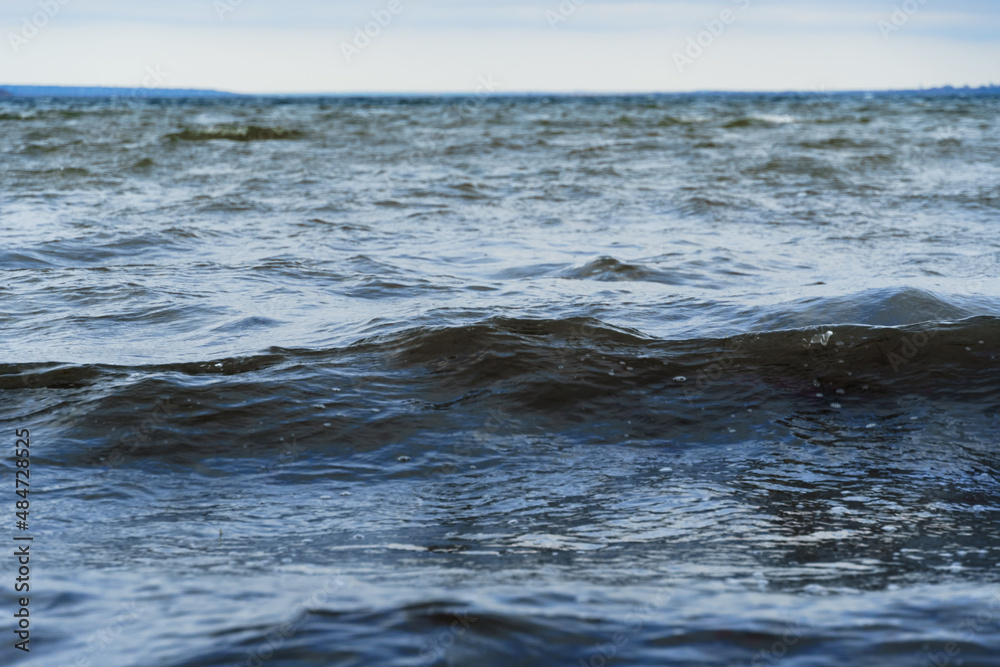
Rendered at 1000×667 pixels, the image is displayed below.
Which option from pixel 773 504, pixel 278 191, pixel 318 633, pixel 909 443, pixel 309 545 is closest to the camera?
pixel 318 633

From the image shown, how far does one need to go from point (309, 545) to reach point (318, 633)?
0.78 m

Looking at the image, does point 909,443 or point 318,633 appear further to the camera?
point 909,443

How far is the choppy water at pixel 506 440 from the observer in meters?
2.55

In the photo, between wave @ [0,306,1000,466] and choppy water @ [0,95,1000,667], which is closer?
choppy water @ [0,95,1000,667]

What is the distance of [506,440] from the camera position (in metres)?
4.33

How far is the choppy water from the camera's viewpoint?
2549 mm

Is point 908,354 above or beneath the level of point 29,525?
above

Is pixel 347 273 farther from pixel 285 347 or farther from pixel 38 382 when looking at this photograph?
pixel 38 382

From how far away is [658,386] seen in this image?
498 centimetres

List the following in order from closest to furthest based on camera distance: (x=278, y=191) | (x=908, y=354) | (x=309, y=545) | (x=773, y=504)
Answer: (x=309, y=545), (x=773, y=504), (x=908, y=354), (x=278, y=191)

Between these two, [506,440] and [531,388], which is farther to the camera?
[531,388]

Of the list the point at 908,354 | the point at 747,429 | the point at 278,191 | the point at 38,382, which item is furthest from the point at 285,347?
the point at 278,191

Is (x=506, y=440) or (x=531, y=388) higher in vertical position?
(x=531, y=388)

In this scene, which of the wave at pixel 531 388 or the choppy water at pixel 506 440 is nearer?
the choppy water at pixel 506 440
